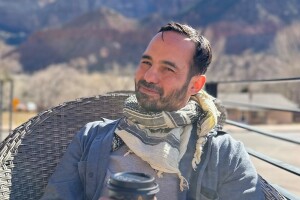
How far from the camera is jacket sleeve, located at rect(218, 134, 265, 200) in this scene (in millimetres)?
1528

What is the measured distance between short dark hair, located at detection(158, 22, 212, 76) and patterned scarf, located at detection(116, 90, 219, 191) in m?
0.13

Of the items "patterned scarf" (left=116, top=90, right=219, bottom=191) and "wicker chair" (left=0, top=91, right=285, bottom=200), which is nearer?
"patterned scarf" (left=116, top=90, right=219, bottom=191)

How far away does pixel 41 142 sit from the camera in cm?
188

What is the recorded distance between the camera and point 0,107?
252 inches

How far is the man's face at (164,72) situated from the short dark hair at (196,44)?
0.05 ft

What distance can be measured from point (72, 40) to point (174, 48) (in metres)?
58.1

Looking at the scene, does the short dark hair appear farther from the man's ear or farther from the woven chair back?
the woven chair back

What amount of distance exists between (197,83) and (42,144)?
632mm

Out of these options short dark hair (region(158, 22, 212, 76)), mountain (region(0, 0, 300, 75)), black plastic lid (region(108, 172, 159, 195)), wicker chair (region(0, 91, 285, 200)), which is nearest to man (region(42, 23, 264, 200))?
short dark hair (region(158, 22, 212, 76))

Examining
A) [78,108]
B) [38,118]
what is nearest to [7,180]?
[38,118]

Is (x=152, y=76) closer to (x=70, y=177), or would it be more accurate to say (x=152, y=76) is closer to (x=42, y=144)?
(x=70, y=177)

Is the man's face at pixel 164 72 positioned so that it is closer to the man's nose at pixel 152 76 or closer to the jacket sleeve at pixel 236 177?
the man's nose at pixel 152 76

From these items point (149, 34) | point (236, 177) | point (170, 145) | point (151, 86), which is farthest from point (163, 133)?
point (149, 34)

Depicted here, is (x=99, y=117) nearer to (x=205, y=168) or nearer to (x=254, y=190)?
(x=205, y=168)
